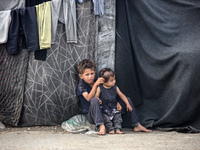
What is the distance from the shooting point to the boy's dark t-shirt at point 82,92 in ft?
12.2

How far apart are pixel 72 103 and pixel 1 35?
54.7 inches

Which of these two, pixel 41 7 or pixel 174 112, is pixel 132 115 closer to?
pixel 174 112

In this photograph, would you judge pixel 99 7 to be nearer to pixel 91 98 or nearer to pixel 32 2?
pixel 32 2

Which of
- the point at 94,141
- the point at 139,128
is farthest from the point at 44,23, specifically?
the point at 139,128

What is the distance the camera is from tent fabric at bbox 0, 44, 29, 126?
12.1ft

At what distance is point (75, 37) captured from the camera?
151 inches

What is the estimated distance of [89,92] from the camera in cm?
382

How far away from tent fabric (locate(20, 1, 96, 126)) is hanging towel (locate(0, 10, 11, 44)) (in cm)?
45

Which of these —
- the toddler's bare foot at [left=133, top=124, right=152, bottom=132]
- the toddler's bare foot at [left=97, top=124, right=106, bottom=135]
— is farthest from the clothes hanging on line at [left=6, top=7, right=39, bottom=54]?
the toddler's bare foot at [left=133, top=124, right=152, bottom=132]

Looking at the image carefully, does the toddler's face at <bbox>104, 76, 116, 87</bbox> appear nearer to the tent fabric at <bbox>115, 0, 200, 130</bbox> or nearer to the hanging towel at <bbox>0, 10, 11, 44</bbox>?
the tent fabric at <bbox>115, 0, 200, 130</bbox>

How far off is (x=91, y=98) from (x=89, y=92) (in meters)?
0.27

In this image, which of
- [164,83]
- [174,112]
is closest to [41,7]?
[164,83]

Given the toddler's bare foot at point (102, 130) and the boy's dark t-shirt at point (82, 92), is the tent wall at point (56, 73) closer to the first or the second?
the boy's dark t-shirt at point (82, 92)

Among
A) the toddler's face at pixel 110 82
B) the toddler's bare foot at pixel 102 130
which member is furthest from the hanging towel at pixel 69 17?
the toddler's bare foot at pixel 102 130
